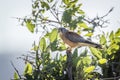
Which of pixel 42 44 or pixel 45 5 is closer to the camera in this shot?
pixel 42 44

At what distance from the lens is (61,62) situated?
2.71 m

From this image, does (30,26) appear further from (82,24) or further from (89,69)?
(89,69)

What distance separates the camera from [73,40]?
298cm

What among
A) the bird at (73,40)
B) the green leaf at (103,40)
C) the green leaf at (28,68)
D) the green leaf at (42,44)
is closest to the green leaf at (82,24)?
the bird at (73,40)

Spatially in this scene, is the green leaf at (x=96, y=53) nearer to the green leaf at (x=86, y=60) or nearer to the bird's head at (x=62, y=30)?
the green leaf at (x=86, y=60)

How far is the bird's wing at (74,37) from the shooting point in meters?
2.79

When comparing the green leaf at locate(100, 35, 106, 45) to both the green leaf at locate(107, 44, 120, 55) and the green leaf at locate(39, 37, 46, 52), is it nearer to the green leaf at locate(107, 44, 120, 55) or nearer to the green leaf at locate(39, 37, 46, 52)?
the green leaf at locate(107, 44, 120, 55)

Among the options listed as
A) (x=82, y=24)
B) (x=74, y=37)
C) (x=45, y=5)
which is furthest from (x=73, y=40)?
(x=45, y=5)

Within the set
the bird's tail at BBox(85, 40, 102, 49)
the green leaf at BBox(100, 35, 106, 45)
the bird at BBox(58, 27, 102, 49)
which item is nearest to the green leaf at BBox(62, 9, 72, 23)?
the bird at BBox(58, 27, 102, 49)

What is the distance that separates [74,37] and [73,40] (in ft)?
0.30

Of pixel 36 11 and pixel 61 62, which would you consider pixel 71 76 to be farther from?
pixel 36 11

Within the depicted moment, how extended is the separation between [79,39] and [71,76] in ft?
1.23

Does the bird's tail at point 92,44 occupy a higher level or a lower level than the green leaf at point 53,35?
lower

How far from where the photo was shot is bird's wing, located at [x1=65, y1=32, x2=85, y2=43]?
2.79 metres
